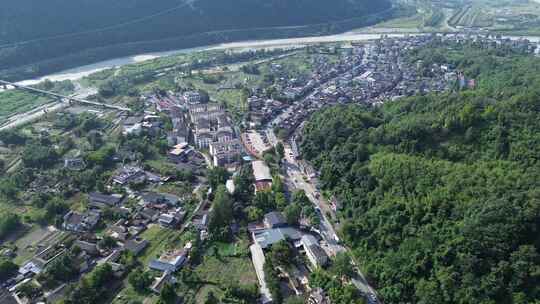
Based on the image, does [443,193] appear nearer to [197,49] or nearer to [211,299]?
[211,299]

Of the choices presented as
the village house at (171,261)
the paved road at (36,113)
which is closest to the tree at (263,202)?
the village house at (171,261)

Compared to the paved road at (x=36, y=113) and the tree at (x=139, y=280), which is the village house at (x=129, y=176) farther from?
the paved road at (x=36, y=113)

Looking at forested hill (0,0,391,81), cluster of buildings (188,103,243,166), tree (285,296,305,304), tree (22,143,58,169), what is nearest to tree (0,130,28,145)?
tree (22,143,58,169)

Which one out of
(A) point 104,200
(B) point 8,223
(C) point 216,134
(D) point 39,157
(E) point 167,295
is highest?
(D) point 39,157

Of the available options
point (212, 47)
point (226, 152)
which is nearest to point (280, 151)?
point (226, 152)

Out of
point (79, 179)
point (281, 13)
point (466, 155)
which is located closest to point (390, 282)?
point (466, 155)

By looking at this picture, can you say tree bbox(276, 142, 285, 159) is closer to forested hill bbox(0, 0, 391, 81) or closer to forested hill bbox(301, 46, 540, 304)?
forested hill bbox(301, 46, 540, 304)
